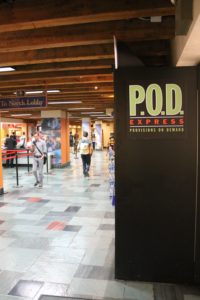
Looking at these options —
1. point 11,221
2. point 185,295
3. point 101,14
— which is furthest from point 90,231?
point 101,14

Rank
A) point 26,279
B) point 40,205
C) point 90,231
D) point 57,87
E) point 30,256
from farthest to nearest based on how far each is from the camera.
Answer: point 57,87
point 40,205
point 90,231
point 30,256
point 26,279

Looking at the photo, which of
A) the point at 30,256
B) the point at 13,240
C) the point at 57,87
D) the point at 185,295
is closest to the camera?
the point at 185,295

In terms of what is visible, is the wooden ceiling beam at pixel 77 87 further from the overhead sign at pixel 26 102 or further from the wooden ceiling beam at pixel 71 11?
the wooden ceiling beam at pixel 71 11

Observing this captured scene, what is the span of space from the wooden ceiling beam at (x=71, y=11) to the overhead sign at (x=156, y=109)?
27.4 inches

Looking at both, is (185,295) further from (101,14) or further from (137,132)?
(101,14)

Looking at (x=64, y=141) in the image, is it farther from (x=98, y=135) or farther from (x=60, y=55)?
(x=98, y=135)

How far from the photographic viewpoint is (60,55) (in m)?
4.05

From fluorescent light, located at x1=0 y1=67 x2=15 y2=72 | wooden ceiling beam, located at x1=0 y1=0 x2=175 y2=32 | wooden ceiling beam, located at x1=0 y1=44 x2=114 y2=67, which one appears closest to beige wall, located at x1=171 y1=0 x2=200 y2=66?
wooden ceiling beam, located at x1=0 y1=0 x2=175 y2=32

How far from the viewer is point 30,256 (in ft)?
11.4

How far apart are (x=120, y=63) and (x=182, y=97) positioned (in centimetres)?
69

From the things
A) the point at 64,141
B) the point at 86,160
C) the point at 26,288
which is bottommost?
the point at 26,288

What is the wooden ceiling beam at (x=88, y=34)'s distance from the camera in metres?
3.13

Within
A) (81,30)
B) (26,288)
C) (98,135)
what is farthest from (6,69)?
(98,135)

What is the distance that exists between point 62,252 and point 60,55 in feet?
8.97
